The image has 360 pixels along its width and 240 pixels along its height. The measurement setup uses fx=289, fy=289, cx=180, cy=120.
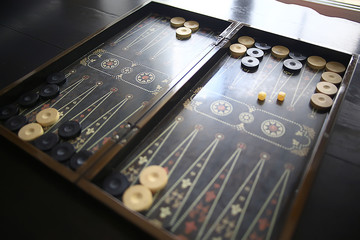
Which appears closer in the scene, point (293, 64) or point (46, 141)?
point (46, 141)

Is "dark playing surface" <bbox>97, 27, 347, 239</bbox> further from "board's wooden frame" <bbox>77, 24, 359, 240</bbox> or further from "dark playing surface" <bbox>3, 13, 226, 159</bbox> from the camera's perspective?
"dark playing surface" <bbox>3, 13, 226, 159</bbox>

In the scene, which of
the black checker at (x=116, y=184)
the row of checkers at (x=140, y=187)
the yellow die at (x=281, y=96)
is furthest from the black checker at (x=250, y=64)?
the black checker at (x=116, y=184)

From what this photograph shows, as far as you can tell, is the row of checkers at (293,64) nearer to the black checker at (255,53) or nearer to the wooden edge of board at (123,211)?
the black checker at (255,53)

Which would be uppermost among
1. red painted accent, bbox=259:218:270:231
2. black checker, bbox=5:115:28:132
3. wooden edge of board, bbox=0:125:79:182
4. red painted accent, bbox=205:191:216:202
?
wooden edge of board, bbox=0:125:79:182

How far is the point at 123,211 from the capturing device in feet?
3.45

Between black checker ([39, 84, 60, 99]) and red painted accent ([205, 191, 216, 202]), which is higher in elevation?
black checker ([39, 84, 60, 99])

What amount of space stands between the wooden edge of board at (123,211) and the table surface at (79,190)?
40 millimetres

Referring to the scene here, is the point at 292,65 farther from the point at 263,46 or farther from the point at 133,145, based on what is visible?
the point at 133,145

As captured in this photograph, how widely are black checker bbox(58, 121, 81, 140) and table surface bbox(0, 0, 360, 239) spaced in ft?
0.66

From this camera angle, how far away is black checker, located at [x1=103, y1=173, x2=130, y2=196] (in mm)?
1207

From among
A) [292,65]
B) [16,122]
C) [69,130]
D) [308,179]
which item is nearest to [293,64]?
[292,65]

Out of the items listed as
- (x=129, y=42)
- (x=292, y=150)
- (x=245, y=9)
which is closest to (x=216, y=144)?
(x=292, y=150)

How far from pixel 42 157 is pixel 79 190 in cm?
23

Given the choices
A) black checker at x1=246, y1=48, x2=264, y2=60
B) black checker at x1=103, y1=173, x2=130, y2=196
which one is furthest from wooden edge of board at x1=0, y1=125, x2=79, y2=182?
black checker at x1=246, y1=48, x2=264, y2=60
